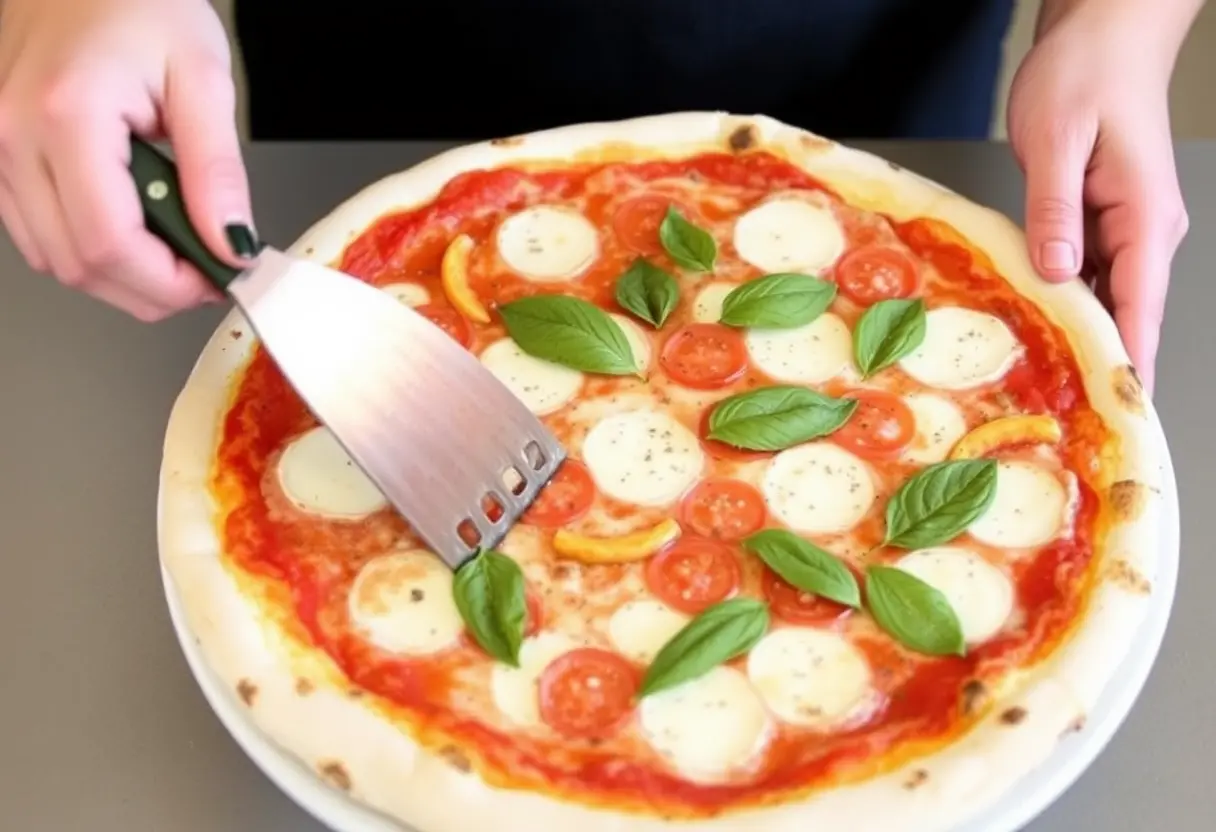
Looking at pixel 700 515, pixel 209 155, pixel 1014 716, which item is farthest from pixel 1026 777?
pixel 209 155

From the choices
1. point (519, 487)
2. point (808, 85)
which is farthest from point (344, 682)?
point (808, 85)

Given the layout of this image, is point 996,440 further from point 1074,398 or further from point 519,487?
point 519,487

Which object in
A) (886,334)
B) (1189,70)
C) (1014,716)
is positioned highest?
(886,334)

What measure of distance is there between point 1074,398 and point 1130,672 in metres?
0.30

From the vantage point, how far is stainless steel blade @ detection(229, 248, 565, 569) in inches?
47.1

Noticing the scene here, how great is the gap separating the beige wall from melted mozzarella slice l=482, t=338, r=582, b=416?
185 centimetres

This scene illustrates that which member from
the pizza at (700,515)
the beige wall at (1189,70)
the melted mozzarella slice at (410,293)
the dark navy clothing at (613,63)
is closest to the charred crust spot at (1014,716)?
the pizza at (700,515)

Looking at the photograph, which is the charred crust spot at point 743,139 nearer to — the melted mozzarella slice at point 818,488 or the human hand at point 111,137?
the melted mozzarella slice at point 818,488

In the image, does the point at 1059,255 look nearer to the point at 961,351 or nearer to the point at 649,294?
the point at 961,351

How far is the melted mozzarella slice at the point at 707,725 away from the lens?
1.11 m

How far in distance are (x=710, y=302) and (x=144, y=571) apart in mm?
652

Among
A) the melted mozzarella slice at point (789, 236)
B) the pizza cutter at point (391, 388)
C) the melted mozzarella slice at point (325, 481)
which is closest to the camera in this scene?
the pizza cutter at point (391, 388)

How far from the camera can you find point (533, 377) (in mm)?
1399

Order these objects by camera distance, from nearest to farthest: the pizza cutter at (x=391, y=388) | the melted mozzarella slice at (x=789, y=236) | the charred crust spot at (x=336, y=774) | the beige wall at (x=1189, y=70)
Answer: the charred crust spot at (x=336, y=774), the pizza cutter at (x=391, y=388), the melted mozzarella slice at (x=789, y=236), the beige wall at (x=1189, y=70)
